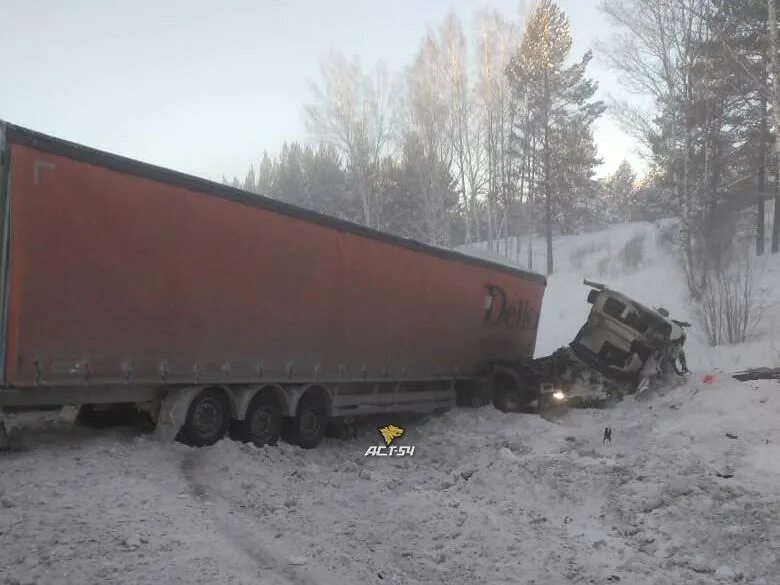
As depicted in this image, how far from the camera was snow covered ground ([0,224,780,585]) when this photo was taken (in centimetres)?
441

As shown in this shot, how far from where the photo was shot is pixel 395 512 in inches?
242

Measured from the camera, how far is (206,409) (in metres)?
7.80

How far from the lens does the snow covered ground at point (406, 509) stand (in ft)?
14.5

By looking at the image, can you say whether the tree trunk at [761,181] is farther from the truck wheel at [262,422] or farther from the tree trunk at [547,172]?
the truck wheel at [262,422]

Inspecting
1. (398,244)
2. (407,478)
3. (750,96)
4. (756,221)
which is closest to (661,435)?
(407,478)

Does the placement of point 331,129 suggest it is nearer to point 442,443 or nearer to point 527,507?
point 442,443

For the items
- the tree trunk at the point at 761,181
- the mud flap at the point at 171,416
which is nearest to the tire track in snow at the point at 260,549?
the mud flap at the point at 171,416

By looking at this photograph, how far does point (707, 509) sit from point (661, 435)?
3607mm

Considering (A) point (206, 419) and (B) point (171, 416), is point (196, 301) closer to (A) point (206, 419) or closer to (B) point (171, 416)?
(B) point (171, 416)

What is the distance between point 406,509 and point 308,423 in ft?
11.0

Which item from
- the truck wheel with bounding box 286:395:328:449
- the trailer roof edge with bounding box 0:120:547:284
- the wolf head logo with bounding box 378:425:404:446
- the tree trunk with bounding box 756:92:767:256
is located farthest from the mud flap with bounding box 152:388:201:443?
the tree trunk with bounding box 756:92:767:256

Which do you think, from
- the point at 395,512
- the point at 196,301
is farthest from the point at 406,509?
Answer: the point at 196,301

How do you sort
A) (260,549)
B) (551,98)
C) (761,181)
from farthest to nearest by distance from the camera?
(551,98) < (761,181) < (260,549)

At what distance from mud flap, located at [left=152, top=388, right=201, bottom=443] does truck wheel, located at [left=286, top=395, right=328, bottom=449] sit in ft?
6.38
